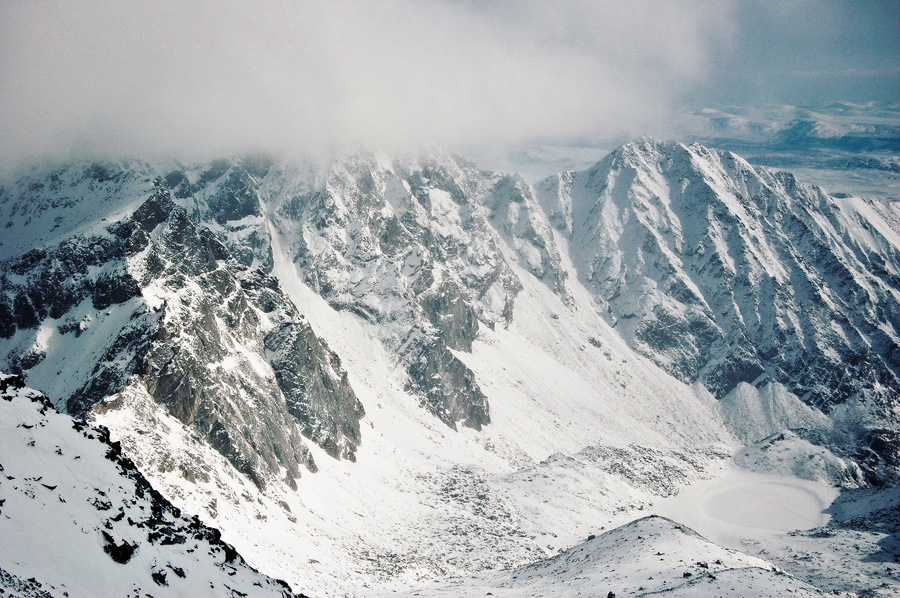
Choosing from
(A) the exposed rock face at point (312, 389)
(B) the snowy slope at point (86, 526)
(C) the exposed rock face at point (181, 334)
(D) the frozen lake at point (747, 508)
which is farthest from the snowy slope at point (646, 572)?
(D) the frozen lake at point (747, 508)

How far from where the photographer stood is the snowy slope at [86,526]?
30.1m

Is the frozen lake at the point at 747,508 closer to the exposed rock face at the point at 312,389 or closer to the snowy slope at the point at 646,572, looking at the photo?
the snowy slope at the point at 646,572

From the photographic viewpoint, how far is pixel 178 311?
378 feet

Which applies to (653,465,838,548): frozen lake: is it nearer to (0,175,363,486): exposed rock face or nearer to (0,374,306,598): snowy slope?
(0,175,363,486): exposed rock face

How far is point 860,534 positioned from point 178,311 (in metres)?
144

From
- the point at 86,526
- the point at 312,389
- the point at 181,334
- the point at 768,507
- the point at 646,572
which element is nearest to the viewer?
the point at 86,526

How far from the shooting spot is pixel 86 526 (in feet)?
110

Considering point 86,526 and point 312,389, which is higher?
point 312,389

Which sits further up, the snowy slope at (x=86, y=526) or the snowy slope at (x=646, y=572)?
the snowy slope at (x=646, y=572)

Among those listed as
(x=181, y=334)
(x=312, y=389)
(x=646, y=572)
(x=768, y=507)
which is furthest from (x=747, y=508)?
(x=181, y=334)

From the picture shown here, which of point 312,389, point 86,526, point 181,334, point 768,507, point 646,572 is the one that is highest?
point 768,507

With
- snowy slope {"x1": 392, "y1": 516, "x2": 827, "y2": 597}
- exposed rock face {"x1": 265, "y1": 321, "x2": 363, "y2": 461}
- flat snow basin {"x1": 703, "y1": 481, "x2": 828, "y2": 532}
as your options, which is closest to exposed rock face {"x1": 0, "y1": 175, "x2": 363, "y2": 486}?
exposed rock face {"x1": 265, "y1": 321, "x2": 363, "y2": 461}

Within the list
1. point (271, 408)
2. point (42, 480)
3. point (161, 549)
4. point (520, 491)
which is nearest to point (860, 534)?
point (520, 491)

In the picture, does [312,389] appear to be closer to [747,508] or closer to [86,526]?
[86,526]
